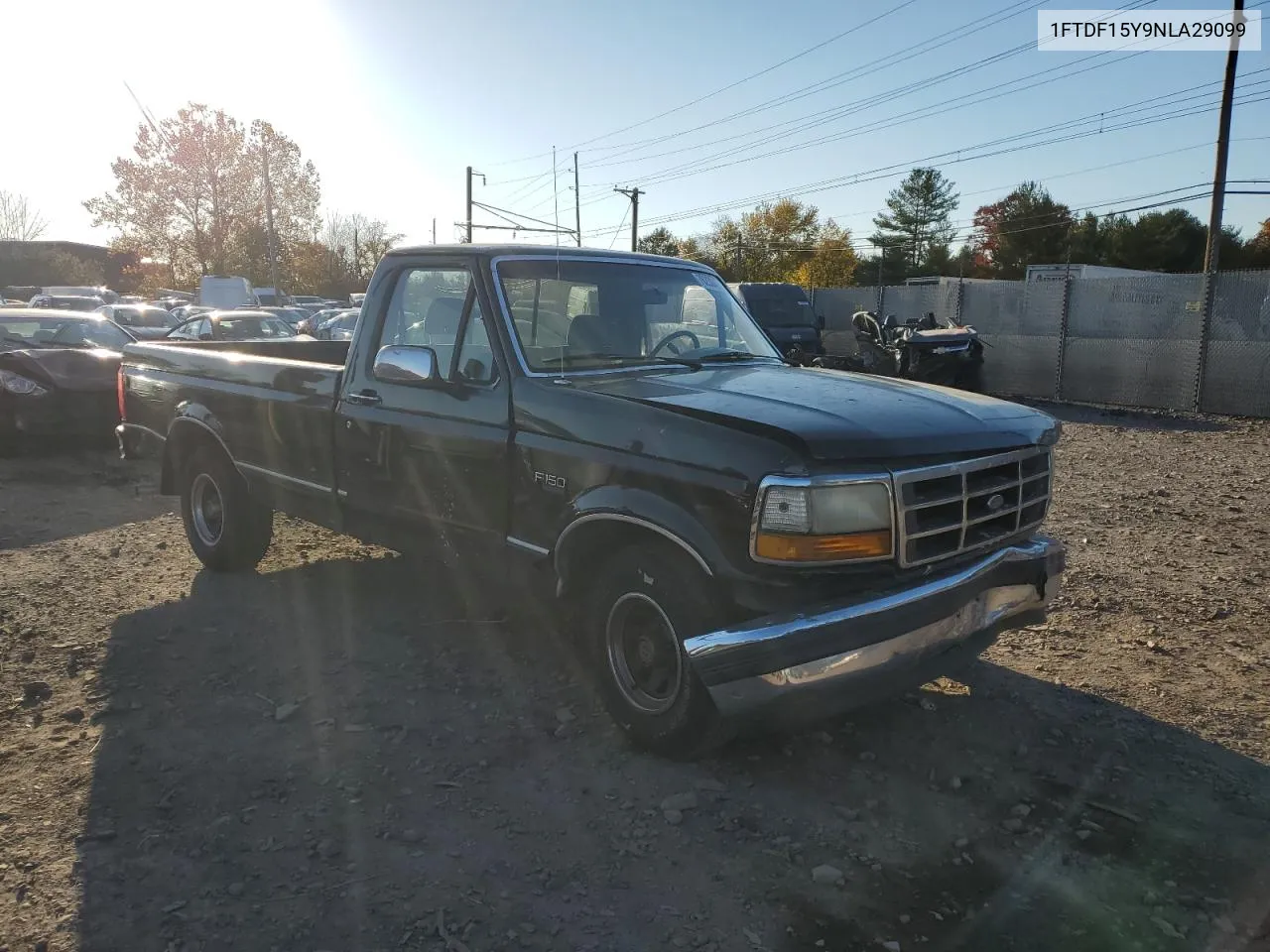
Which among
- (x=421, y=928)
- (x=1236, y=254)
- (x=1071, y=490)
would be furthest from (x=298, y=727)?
(x=1236, y=254)

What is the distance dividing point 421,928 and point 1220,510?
7362mm

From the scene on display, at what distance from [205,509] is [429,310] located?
104 inches

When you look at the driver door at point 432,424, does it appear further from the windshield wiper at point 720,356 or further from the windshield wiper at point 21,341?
the windshield wiper at point 21,341

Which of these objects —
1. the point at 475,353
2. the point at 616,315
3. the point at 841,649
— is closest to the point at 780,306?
the point at 616,315

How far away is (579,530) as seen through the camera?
11.6 feet

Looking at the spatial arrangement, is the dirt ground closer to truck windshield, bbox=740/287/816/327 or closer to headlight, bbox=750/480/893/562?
headlight, bbox=750/480/893/562

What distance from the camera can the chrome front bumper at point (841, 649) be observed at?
2.93 meters

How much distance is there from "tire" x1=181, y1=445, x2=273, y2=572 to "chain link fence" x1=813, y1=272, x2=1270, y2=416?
45.8 feet

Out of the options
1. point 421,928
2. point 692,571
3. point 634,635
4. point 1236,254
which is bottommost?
point 421,928

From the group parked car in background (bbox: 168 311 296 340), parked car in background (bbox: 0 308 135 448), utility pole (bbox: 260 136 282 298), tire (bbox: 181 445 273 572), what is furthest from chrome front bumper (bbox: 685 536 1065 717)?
utility pole (bbox: 260 136 282 298)

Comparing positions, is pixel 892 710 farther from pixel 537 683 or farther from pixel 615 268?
pixel 615 268

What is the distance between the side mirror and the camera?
3912 mm

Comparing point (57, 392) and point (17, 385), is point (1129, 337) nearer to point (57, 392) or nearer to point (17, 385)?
point (57, 392)

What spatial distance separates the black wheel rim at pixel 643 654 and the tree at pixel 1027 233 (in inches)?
2509
